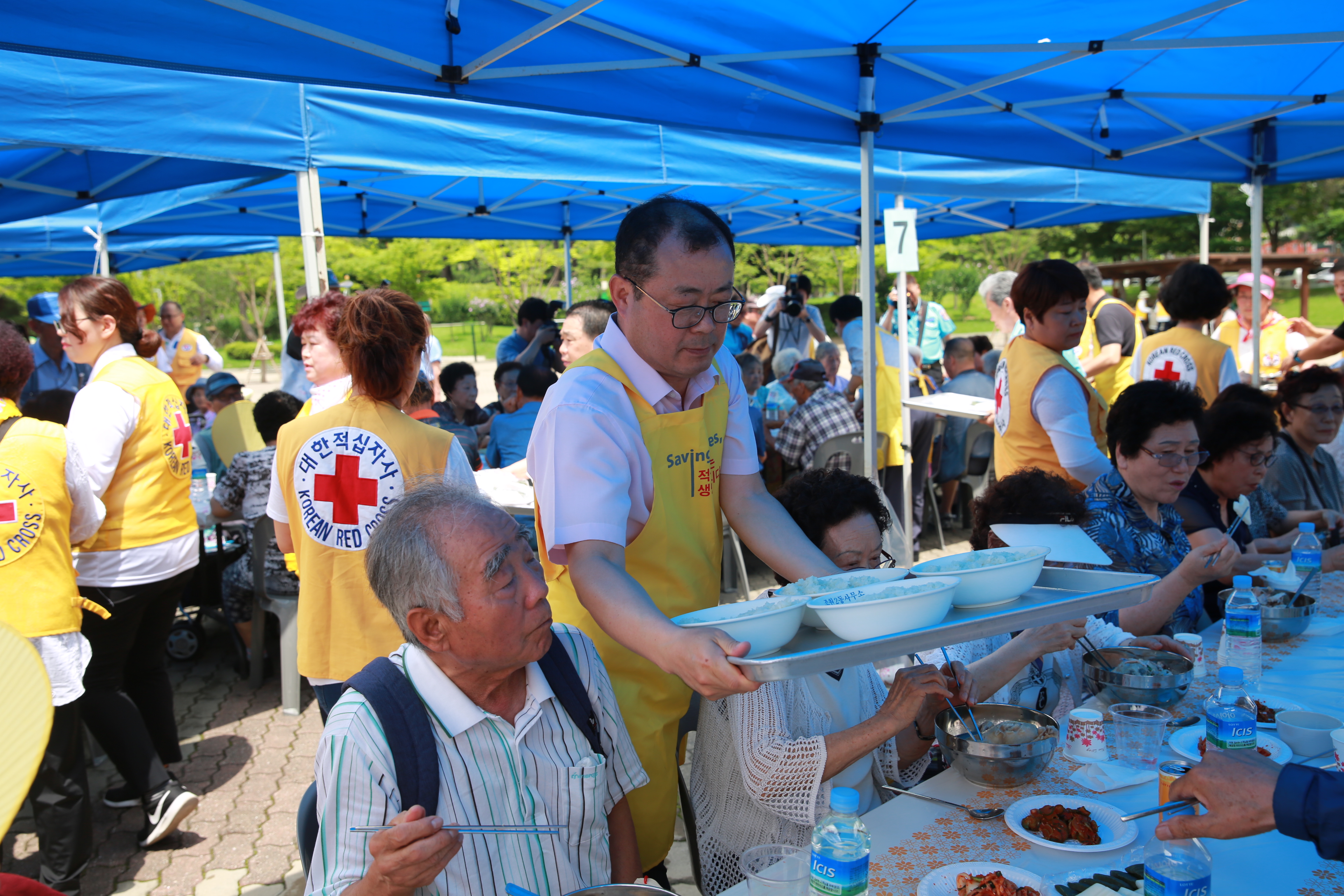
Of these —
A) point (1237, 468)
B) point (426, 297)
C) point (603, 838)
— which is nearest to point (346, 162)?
point (603, 838)

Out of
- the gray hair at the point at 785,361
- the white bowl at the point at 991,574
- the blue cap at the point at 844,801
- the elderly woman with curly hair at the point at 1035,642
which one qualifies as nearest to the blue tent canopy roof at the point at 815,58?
the elderly woman with curly hair at the point at 1035,642

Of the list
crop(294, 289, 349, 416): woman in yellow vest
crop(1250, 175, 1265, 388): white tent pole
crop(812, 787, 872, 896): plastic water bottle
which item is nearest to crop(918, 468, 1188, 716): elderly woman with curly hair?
crop(812, 787, 872, 896): plastic water bottle

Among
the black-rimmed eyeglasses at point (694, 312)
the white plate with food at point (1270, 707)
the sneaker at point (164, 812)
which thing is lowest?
the sneaker at point (164, 812)

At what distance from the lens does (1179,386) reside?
2.98 metres

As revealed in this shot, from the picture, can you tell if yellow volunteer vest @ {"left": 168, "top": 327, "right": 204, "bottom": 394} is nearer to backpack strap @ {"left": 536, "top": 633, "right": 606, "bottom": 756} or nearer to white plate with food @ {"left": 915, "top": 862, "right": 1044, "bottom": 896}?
backpack strap @ {"left": 536, "top": 633, "right": 606, "bottom": 756}

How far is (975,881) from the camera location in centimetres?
142

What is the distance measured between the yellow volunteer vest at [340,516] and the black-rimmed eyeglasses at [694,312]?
1370 millimetres

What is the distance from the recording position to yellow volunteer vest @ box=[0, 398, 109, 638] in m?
2.61

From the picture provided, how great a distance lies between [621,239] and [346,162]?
114 inches

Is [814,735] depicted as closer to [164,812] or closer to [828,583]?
[828,583]

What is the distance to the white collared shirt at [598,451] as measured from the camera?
1.59 meters

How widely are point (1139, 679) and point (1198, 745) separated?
0.78ft

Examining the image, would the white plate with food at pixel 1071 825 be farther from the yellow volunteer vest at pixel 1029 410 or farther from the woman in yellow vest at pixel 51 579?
the woman in yellow vest at pixel 51 579

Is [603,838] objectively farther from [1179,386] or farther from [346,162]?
[346,162]
